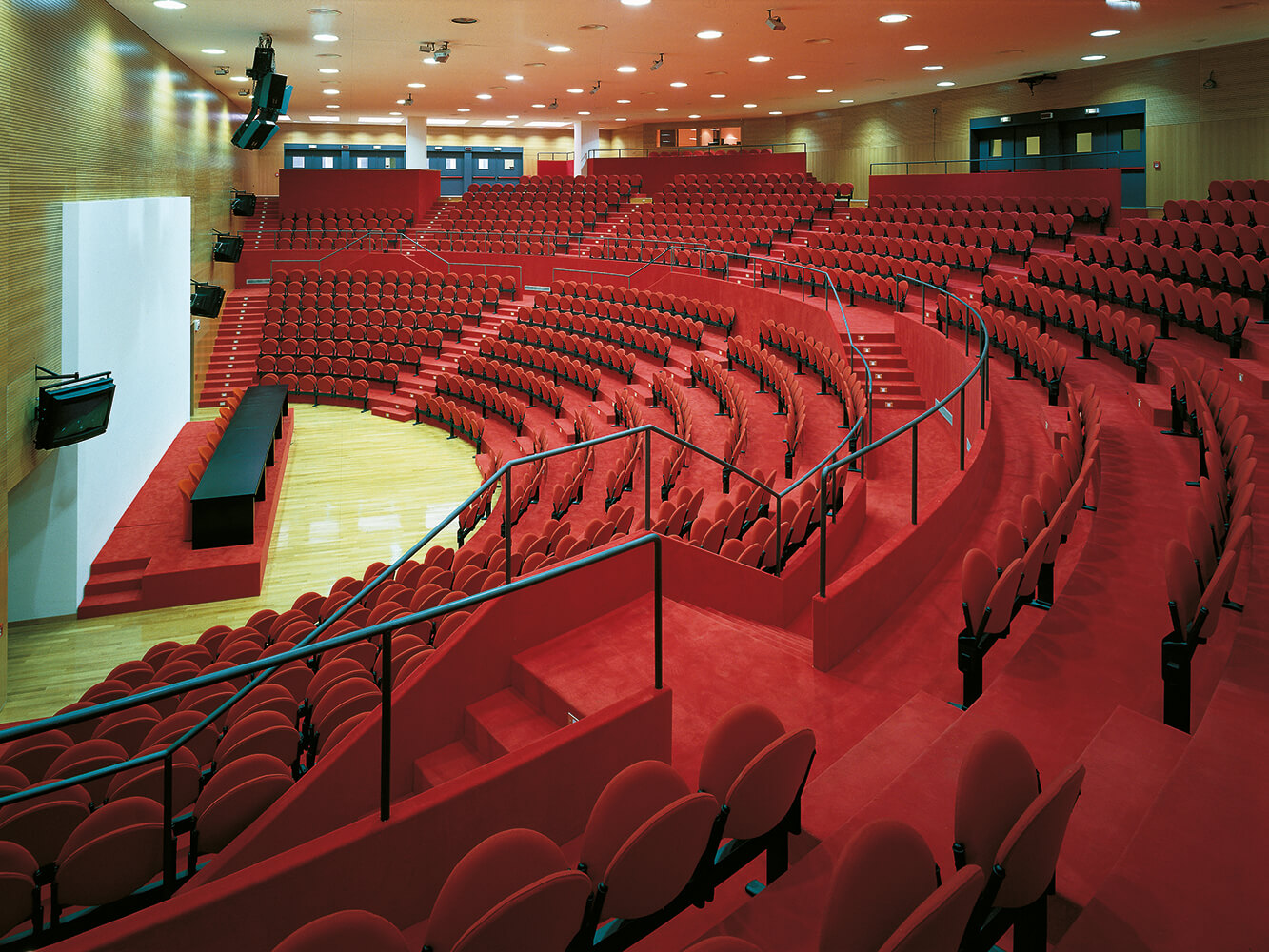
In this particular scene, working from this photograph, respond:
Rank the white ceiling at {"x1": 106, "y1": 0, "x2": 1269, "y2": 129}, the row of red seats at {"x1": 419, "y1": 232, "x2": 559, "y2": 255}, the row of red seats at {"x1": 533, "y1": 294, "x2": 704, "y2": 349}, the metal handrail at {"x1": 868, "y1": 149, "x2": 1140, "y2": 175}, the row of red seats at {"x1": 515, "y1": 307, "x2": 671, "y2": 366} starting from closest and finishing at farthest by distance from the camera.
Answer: the white ceiling at {"x1": 106, "y1": 0, "x2": 1269, "y2": 129} → the row of red seats at {"x1": 515, "y1": 307, "x2": 671, "y2": 366} → the row of red seats at {"x1": 533, "y1": 294, "x2": 704, "y2": 349} → the metal handrail at {"x1": 868, "y1": 149, "x2": 1140, "y2": 175} → the row of red seats at {"x1": 419, "y1": 232, "x2": 559, "y2": 255}

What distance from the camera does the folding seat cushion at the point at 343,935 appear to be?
1482mm

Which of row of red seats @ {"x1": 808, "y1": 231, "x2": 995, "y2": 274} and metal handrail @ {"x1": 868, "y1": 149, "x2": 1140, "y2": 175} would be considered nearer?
row of red seats @ {"x1": 808, "y1": 231, "x2": 995, "y2": 274}

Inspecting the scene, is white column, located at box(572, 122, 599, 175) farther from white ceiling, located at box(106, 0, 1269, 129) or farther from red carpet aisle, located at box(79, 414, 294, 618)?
red carpet aisle, located at box(79, 414, 294, 618)

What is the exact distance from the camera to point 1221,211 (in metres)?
9.30

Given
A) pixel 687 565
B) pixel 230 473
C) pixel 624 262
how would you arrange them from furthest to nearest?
pixel 624 262 → pixel 230 473 → pixel 687 565

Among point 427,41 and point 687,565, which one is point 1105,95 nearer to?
point 427,41

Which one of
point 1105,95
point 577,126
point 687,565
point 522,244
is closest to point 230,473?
point 687,565

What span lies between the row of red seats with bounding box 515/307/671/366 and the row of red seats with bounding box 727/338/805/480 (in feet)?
3.15

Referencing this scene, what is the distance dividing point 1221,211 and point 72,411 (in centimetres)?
1088

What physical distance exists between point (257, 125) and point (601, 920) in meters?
11.3

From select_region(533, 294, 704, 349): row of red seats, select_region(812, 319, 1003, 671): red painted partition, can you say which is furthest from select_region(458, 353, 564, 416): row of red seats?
select_region(812, 319, 1003, 671): red painted partition

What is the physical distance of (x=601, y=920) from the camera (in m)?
1.85

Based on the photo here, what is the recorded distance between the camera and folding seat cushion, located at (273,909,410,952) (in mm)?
1482

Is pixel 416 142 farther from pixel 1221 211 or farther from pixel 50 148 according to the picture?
pixel 1221 211
